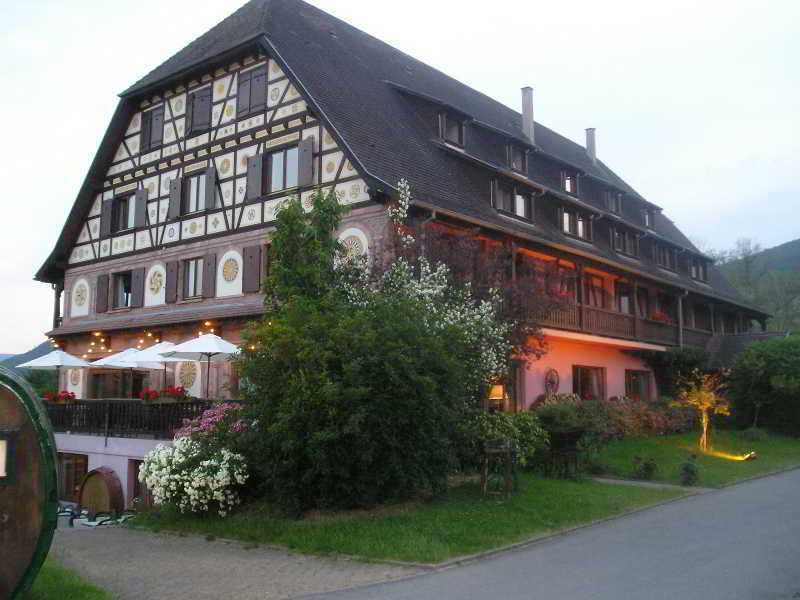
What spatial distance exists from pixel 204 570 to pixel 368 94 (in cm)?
1629

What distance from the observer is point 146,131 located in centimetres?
2608

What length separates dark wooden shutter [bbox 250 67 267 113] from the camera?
22.6 metres

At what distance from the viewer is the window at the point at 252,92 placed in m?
22.6

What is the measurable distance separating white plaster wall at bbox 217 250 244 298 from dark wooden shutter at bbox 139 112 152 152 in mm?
5558

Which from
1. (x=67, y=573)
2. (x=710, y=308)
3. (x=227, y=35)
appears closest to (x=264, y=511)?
(x=67, y=573)

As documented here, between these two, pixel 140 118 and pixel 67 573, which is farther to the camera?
pixel 140 118

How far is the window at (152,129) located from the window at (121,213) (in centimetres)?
187

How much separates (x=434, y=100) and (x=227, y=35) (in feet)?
21.5

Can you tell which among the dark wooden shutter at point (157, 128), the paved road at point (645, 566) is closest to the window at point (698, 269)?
the dark wooden shutter at point (157, 128)

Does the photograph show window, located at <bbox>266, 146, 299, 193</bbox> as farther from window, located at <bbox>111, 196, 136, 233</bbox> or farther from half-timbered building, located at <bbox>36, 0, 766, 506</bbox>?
window, located at <bbox>111, 196, 136, 233</bbox>

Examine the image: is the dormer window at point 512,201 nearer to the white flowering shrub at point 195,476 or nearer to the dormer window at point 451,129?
the dormer window at point 451,129

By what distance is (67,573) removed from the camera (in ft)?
30.1

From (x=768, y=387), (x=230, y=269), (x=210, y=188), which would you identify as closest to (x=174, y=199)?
(x=210, y=188)

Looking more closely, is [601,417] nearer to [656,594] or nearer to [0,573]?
[656,594]
